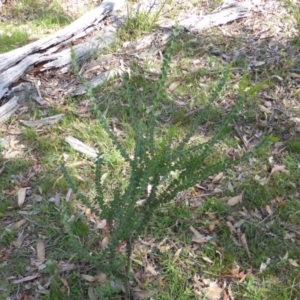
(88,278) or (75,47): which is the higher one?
(75,47)

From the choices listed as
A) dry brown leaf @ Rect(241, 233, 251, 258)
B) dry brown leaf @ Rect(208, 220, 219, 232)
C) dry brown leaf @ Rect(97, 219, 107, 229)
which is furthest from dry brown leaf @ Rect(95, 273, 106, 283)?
dry brown leaf @ Rect(241, 233, 251, 258)

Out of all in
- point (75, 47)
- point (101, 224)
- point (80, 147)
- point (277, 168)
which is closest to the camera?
point (101, 224)

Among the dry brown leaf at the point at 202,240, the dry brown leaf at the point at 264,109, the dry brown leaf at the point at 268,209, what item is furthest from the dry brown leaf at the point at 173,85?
the dry brown leaf at the point at 202,240

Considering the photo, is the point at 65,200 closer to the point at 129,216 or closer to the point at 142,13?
the point at 129,216

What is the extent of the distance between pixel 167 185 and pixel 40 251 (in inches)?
34.8

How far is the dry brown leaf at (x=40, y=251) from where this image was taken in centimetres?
266

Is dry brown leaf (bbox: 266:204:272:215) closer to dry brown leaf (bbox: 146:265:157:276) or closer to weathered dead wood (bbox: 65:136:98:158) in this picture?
dry brown leaf (bbox: 146:265:157:276)

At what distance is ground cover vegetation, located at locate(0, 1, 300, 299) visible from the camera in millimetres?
2193

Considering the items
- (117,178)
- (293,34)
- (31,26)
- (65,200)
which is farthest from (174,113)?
(31,26)

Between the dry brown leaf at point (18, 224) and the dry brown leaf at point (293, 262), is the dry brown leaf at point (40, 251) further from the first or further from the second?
the dry brown leaf at point (293, 262)

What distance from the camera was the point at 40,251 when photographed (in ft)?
8.85

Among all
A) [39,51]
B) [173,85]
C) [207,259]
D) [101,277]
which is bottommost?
[207,259]

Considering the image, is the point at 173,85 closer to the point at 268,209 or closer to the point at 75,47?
the point at 75,47

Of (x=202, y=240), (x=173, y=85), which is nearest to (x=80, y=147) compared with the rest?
(x=173, y=85)
